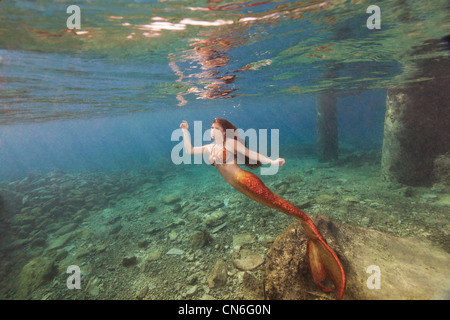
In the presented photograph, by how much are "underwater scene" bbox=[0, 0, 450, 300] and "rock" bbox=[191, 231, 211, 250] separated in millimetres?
43

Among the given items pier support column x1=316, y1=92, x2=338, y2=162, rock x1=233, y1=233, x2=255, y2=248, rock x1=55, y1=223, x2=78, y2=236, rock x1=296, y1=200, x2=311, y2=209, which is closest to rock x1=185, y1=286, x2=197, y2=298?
rock x1=233, y1=233, x2=255, y2=248

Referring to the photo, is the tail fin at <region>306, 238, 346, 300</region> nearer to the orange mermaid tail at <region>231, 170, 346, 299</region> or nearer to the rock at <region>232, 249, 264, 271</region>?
the orange mermaid tail at <region>231, 170, 346, 299</region>

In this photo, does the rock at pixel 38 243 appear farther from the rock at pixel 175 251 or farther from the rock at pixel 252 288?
the rock at pixel 252 288

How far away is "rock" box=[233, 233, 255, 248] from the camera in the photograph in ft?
18.6

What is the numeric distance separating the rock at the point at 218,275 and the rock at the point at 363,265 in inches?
45.3

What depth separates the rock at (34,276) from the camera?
527cm

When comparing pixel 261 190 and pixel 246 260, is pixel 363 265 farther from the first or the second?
pixel 261 190

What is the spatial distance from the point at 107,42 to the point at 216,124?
5.82 m

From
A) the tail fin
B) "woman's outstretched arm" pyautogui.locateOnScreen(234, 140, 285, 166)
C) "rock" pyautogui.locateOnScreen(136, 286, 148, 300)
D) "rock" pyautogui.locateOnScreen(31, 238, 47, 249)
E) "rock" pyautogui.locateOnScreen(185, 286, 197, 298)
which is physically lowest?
"rock" pyautogui.locateOnScreen(31, 238, 47, 249)

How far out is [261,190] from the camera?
9.14ft

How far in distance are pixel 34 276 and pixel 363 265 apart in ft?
29.0

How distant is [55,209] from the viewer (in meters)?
11.2

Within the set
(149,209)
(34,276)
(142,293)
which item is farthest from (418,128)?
(34,276)

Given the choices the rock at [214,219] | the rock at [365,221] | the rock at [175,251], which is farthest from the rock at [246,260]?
the rock at [365,221]
